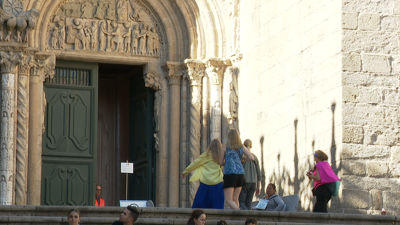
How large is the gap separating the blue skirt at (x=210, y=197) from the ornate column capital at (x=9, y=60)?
4.82 meters

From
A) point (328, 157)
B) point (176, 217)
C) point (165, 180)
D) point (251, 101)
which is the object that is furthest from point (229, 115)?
point (176, 217)

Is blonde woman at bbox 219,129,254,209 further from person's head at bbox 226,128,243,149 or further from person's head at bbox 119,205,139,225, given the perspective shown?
person's head at bbox 119,205,139,225

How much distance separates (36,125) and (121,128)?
2892 millimetres

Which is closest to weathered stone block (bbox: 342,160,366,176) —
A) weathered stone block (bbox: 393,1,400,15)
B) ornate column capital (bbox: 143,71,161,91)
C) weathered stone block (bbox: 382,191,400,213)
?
weathered stone block (bbox: 382,191,400,213)

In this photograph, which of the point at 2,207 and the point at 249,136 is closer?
the point at 2,207

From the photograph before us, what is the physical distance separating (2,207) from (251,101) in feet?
23.2

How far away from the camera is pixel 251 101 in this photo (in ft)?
53.5

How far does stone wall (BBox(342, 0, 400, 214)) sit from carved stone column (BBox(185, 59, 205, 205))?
379 centimetres

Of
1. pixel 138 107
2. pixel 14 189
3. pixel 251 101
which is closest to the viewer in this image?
pixel 14 189

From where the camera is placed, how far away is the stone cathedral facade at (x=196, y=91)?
44.8 feet

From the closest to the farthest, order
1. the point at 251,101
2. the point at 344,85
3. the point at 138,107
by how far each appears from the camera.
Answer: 1. the point at 344,85
2. the point at 251,101
3. the point at 138,107

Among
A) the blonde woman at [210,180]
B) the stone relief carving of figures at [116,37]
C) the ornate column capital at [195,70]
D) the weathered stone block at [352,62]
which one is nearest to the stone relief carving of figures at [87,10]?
the stone relief carving of figures at [116,37]

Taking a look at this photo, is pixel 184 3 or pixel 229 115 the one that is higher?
pixel 184 3

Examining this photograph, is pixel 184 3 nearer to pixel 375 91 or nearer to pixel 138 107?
pixel 138 107
